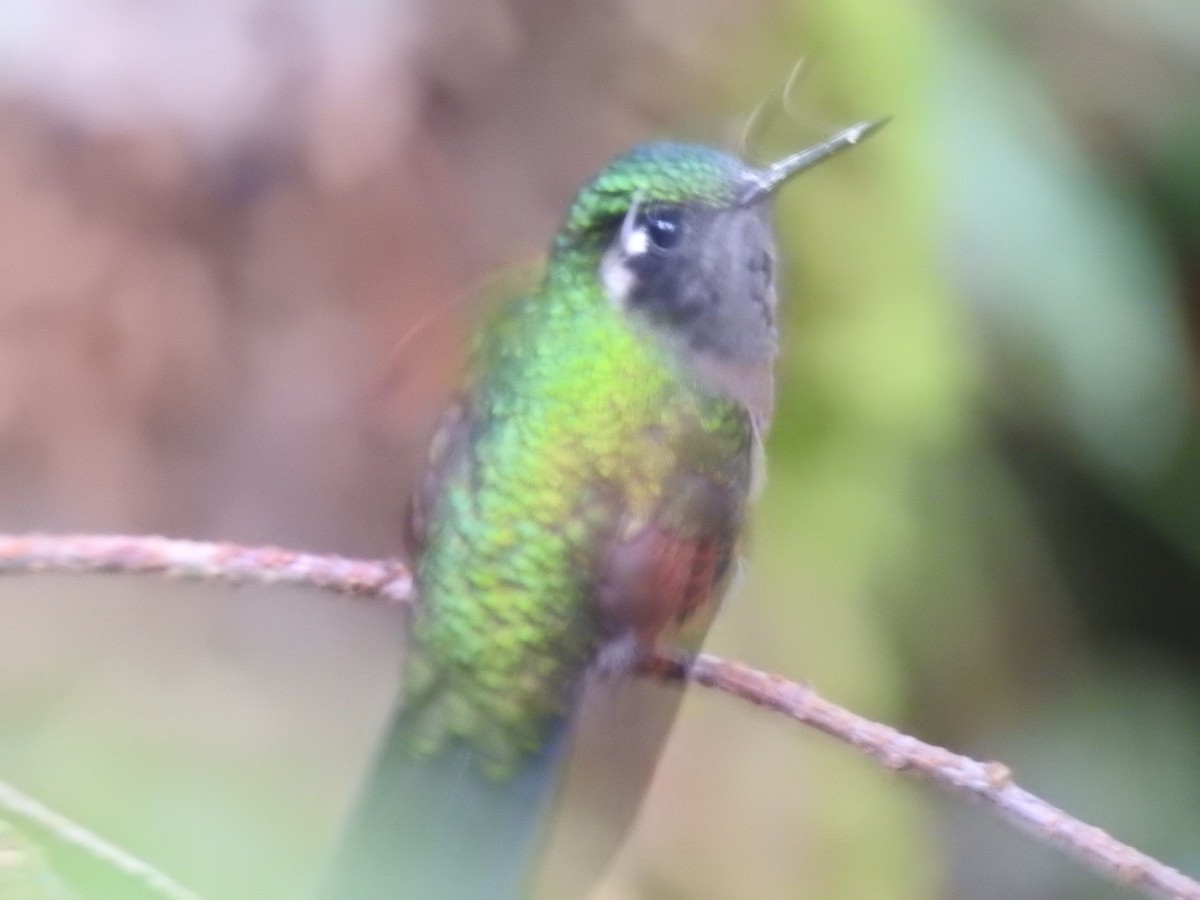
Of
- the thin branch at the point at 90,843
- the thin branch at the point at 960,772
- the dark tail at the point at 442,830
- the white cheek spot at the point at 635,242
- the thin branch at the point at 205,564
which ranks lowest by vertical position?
the thin branch at the point at 90,843

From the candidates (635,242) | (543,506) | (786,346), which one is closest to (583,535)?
(543,506)

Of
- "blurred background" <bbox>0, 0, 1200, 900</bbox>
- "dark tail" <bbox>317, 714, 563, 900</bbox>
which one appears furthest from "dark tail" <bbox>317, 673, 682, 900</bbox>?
"blurred background" <bbox>0, 0, 1200, 900</bbox>

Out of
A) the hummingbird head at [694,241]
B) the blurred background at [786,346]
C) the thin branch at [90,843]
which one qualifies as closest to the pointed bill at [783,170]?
the hummingbird head at [694,241]

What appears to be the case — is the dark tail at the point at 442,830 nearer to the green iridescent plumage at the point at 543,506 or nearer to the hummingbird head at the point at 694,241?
the green iridescent plumage at the point at 543,506

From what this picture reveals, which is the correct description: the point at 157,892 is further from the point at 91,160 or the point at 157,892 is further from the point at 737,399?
the point at 91,160

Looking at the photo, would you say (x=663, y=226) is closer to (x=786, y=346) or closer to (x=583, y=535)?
(x=583, y=535)

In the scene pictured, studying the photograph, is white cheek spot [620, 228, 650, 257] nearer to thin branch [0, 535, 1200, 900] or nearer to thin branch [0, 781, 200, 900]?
thin branch [0, 535, 1200, 900]
